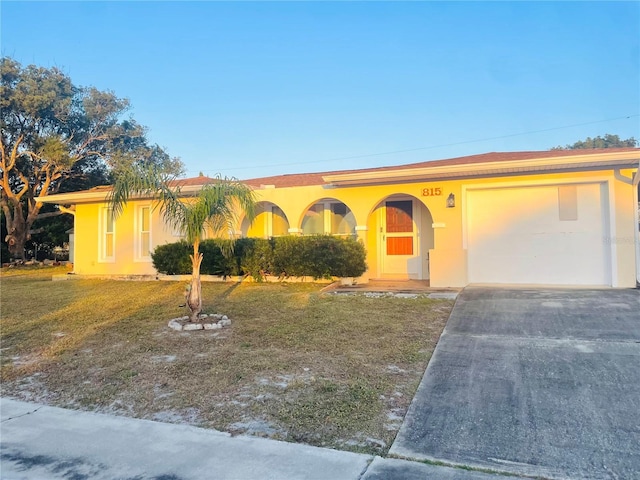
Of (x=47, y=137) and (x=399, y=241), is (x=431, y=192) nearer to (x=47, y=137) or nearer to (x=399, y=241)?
(x=399, y=241)

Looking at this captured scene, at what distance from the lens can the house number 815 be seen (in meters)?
11.0

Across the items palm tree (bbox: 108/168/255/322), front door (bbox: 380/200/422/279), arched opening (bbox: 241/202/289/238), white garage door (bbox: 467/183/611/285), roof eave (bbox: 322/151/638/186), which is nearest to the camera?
palm tree (bbox: 108/168/255/322)

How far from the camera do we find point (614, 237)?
9.55 metres

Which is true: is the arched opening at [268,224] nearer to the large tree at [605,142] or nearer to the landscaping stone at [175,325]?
the landscaping stone at [175,325]

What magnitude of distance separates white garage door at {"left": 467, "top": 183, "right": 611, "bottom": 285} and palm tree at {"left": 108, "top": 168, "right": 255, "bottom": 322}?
6222mm

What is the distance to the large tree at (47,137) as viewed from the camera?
21.8 m

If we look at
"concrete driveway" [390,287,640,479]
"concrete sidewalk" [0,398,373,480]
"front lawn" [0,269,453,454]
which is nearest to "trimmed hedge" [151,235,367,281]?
"front lawn" [0,269,453,454]

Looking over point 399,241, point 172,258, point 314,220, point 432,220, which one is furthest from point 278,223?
point 432,220

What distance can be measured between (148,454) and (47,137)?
24.4m

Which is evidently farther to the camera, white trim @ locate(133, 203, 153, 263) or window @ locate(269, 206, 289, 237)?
white trim @ locate(133, 203, 153, 263)

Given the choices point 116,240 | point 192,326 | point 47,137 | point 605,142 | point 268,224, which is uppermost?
point 605,142

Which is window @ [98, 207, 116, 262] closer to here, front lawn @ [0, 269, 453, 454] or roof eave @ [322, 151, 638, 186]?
front lawn @ [0, 269, 453, 454]

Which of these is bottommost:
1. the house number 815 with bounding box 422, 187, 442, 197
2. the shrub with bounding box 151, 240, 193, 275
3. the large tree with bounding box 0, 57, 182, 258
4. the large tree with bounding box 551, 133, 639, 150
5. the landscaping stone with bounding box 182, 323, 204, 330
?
the landscaping stone with bounding box 182, 323, 204, 330

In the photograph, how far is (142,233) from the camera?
15016mm
